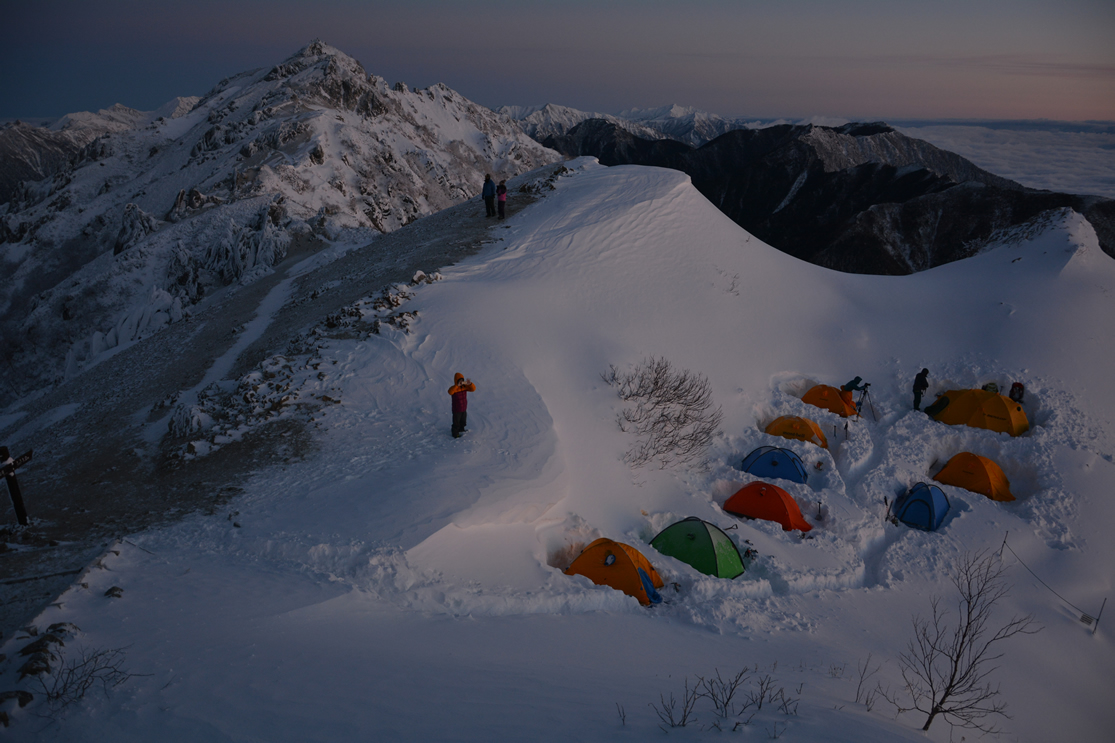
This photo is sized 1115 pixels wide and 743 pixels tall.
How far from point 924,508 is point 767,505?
4.05 meters

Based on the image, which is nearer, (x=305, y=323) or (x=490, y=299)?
(x=490, y=299)

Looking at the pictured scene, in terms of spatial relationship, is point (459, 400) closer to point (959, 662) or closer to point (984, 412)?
point (959, 662)

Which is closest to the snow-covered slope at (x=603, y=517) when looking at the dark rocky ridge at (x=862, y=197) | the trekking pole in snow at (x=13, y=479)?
the trekking pole in snow at (x=13, y=479)

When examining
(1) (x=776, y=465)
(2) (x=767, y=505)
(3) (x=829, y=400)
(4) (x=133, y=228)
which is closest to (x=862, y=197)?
(3) (x=829, y=400)

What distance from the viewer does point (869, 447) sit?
49.2ft

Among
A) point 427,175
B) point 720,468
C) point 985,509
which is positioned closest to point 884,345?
point 985,509

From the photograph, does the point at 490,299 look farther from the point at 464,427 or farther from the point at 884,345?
the point at 884,345

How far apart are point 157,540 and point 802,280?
2074cm

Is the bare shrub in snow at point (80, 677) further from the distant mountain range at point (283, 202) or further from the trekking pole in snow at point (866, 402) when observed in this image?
the distant mountain range at point (283, 202)

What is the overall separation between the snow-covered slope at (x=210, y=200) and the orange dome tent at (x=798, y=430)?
1158 inches

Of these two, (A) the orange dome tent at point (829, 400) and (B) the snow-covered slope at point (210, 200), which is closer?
(A) the orange dome tent at point (829, 400)

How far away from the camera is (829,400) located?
16.4 meters

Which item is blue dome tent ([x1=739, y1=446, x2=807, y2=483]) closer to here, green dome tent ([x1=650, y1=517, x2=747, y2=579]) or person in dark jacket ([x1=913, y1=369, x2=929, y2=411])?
green dome tent ([x1=650, y1=517, x2=747, y2=579])

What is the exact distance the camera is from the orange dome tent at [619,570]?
352 inches
